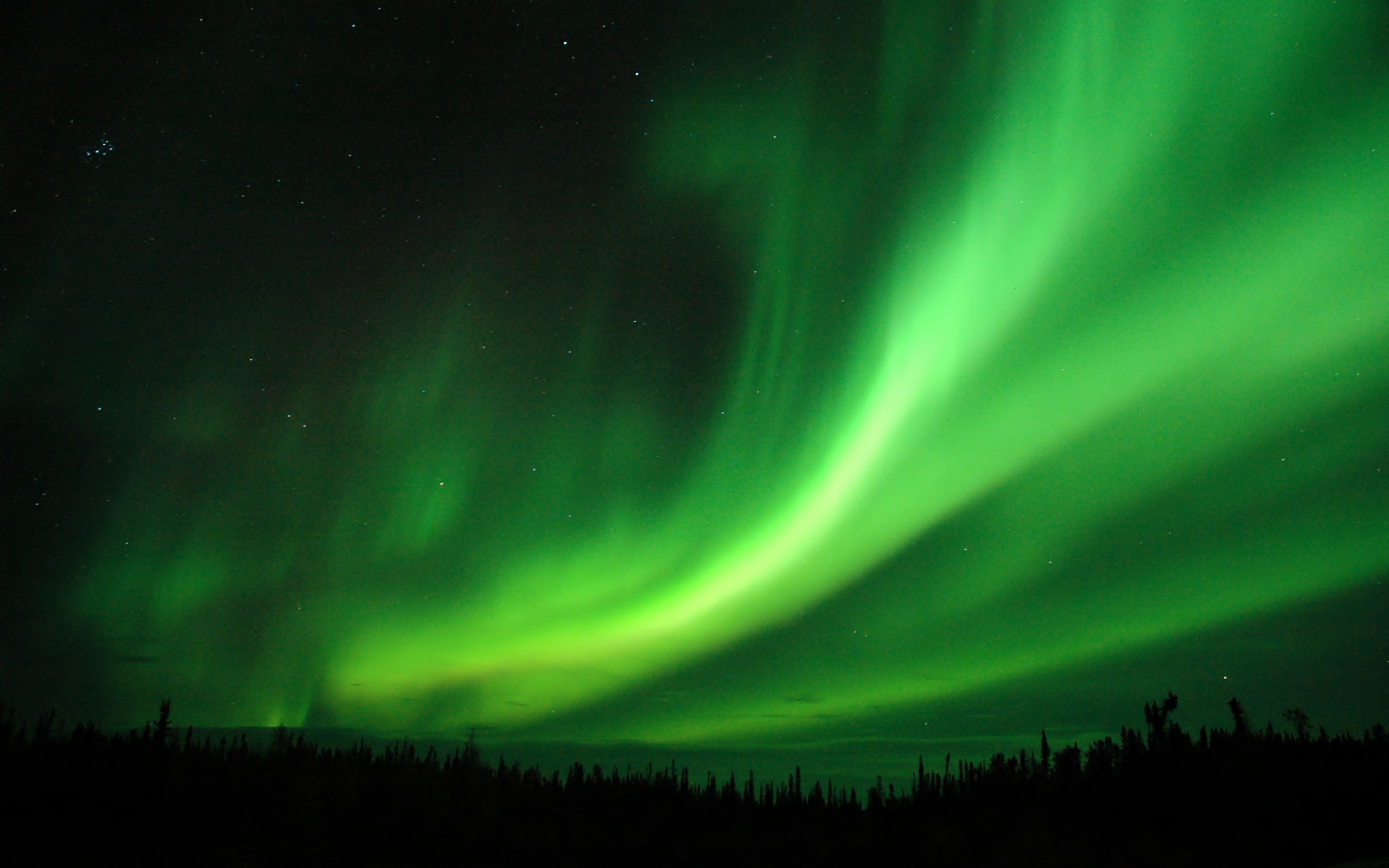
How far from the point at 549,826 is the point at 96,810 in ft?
127

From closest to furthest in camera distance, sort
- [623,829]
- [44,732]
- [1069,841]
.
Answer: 1. [1069,841]
2. [623,829]
3. [44,732]

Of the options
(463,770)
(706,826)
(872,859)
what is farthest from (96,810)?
(872,859)

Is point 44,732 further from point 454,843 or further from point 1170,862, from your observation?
point 1170,862

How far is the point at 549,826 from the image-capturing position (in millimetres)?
65938

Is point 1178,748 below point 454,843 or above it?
above

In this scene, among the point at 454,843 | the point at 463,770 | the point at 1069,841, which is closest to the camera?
the point at 1069,841

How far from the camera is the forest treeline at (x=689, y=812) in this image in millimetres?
52750

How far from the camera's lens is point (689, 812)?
8350 cm

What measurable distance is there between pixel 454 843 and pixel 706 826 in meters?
19.5

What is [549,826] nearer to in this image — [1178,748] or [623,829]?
[623,829]

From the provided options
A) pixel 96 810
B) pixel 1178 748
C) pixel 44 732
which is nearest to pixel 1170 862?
pixel 1178 748

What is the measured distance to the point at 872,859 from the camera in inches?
2244

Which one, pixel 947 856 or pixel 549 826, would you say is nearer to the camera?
pixel 947 856

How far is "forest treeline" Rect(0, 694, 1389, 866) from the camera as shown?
52750 millimetres
